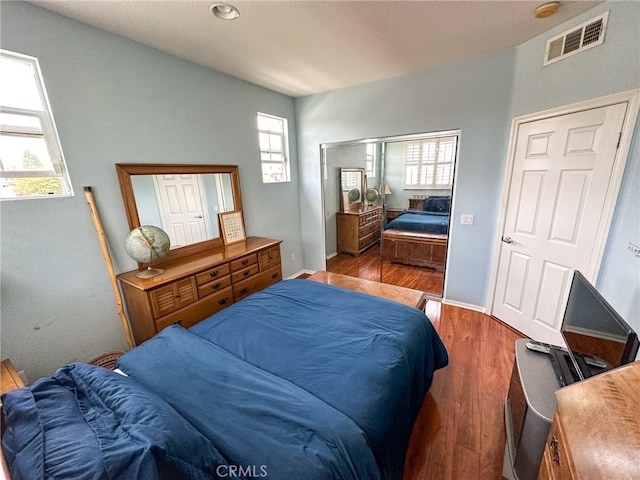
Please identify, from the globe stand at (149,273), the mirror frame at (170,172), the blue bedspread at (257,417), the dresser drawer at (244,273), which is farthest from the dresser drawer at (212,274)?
the blue bedspread at (257,417)

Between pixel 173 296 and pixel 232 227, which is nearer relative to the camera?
pixel 173 296

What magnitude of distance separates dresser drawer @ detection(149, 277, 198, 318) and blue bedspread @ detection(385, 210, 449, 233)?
2.70m

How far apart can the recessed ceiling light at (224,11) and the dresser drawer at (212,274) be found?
191cm

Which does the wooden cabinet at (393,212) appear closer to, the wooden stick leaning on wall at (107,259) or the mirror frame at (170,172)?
the mirror frame at (170,172)

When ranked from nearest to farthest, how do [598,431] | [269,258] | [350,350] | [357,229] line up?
[598,431] < [350,350] < [269,258] < [357,229]

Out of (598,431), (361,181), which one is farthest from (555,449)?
(361,181)

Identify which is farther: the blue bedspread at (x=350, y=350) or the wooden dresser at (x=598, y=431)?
→ the blue bedspread at (x=350, y=350)

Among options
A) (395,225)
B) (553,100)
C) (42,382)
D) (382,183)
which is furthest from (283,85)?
(42,382)

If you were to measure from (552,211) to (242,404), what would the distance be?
8.81 feet

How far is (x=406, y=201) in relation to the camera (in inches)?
134

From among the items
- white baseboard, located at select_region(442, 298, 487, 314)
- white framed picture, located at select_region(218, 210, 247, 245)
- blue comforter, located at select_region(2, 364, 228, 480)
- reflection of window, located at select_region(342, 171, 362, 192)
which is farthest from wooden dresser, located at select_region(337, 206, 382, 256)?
blue comforter, located at select_region(2, 364, 228, 480)

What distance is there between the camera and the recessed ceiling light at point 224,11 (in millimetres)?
1641

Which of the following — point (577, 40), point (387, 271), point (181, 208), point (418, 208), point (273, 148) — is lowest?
point (387, 271)

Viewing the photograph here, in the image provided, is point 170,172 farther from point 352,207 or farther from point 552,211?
point 552,211
